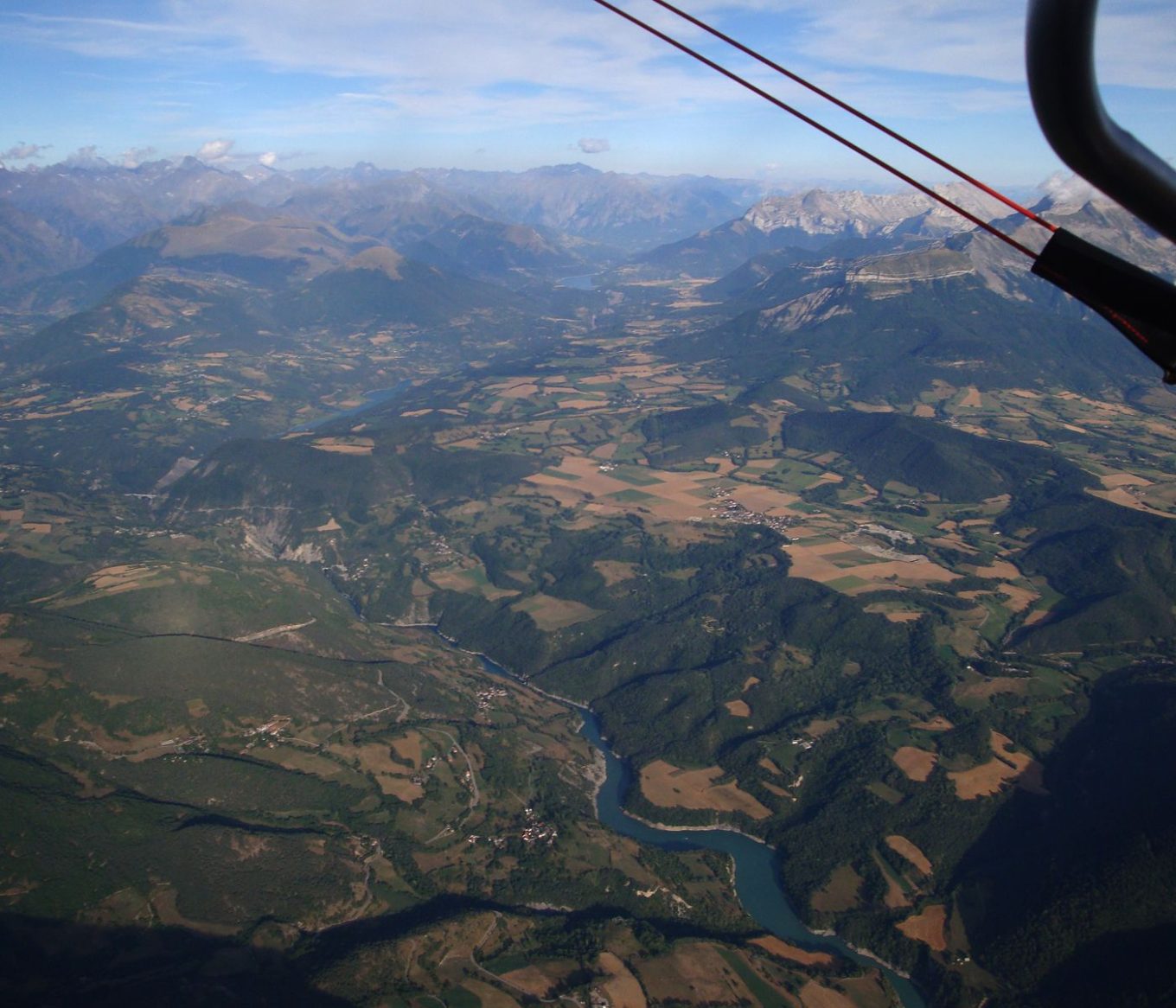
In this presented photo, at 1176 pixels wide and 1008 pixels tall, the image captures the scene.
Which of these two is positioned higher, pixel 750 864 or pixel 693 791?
pixel 693 791

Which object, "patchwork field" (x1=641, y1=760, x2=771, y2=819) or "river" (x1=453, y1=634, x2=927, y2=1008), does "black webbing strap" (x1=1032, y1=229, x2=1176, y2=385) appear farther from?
"patchwork field" (x1=641, y1=760, x2=771, y2=819)

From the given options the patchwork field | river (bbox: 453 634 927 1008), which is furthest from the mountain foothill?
river (bbox: 453 634 927 1008)

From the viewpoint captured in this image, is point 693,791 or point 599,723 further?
point 599,723

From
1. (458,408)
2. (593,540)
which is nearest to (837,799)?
(593,540)

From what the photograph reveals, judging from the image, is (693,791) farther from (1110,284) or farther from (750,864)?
(1110,284)

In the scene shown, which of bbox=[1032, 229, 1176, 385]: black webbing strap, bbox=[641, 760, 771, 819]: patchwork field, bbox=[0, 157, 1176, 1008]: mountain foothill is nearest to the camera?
bbox=[1032, 229, 1176, 385]: black webbing strap

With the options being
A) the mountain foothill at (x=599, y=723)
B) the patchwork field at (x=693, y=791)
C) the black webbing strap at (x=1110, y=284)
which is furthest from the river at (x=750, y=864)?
the black webbing strap at (x=1110, y=284)

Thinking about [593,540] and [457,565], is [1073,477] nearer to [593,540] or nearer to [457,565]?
[593,540]

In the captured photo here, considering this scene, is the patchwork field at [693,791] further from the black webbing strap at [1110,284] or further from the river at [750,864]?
the black webbing strap at [1110,284]

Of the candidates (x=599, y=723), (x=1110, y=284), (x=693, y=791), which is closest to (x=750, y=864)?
(x=693, y=791)
